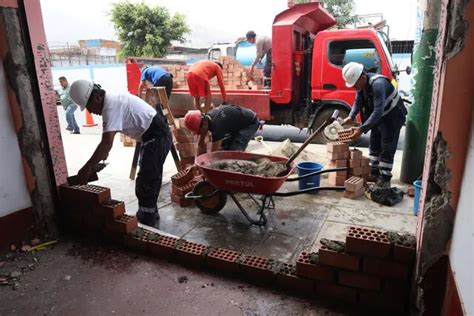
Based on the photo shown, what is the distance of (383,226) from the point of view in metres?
3.48

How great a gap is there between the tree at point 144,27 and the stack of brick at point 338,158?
15500 millimetres

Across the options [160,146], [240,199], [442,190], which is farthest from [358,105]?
[442,190]

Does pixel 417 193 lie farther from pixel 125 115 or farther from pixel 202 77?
pixel 202 77

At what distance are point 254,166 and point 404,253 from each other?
178 centimetres

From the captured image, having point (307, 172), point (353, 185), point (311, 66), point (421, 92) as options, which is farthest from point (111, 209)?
point (311, 66)

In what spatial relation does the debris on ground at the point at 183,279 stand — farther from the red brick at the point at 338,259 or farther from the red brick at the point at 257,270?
the red brick at the point at 338,259

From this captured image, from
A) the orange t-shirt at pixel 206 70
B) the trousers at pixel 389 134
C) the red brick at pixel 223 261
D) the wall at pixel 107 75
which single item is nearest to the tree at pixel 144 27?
the wall at pixel 107 75

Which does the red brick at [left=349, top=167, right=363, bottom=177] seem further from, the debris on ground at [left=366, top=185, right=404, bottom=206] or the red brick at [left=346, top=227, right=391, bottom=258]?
the red brick at [left=346, top=227, right=391, bottom=258]

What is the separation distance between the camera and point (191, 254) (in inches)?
104

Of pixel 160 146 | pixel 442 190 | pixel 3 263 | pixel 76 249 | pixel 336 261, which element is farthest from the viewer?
pixel 160 146

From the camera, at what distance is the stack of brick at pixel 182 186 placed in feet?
13.4

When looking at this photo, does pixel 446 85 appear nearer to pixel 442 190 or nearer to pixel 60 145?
pixel 442 190

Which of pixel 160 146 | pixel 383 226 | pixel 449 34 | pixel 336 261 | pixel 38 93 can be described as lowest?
pixel 383 226

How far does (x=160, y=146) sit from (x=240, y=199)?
4.42ft
